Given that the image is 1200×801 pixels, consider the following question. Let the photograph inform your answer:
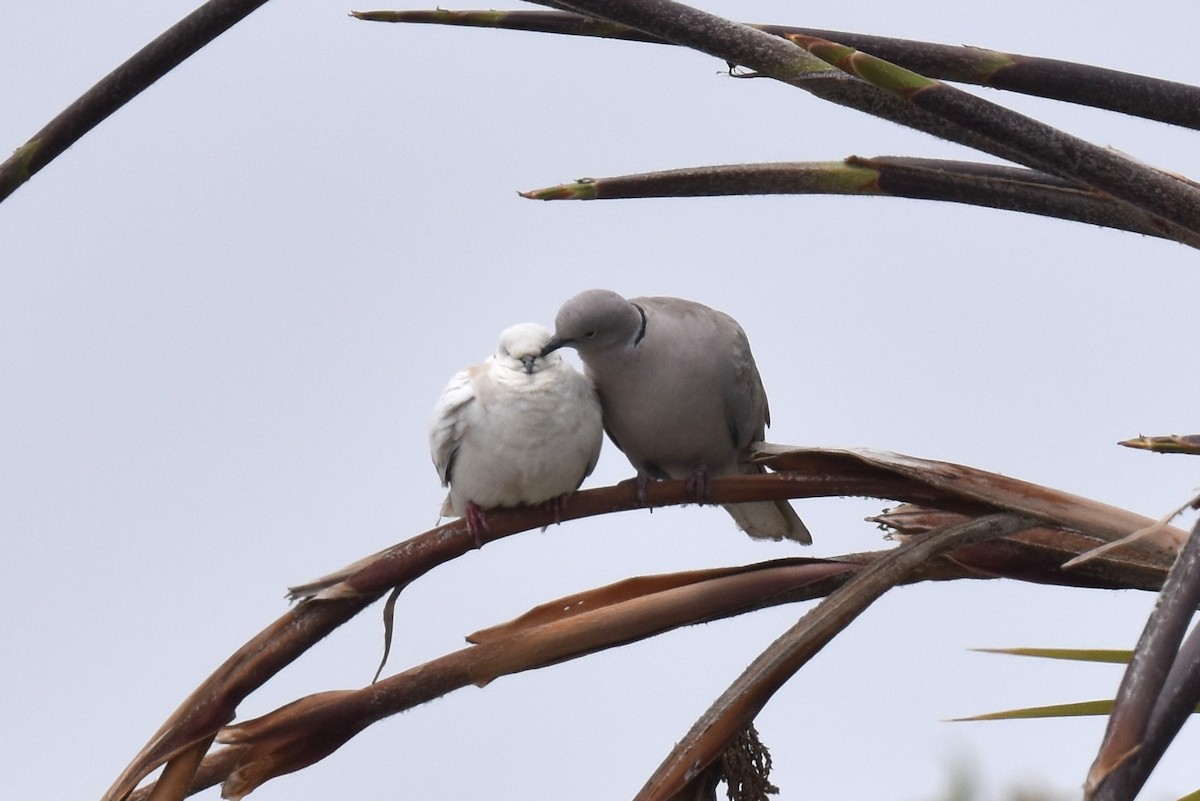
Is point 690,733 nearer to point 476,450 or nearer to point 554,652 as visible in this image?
point 554,652

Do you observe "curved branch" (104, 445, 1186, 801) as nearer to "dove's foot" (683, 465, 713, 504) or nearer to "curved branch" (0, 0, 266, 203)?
"dove's foot" (683, 465, 713, 504)

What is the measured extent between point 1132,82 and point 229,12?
147cm

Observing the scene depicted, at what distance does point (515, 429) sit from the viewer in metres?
3.89

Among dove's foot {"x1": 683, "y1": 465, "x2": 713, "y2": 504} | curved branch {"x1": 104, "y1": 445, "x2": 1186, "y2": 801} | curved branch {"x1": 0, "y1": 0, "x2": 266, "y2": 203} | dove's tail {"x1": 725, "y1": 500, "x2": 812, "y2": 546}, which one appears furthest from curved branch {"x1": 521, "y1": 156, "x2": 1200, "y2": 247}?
dove's tail {"x1": 725, "y1": 500, "x2": 812, "y2": 546}

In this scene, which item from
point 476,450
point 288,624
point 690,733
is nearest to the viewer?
point 690,733

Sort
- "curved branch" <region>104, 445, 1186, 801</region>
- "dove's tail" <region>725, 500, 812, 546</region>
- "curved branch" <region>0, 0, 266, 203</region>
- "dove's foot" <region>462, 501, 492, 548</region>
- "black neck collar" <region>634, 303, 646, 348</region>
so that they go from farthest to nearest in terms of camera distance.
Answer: "dove's tail" <region>725, 500, 812, 546</region> → "black neck collar" <region>634, 303, 646, 348</region> → "dove's foot" <region>462, 501, 492, 548</region> → "curved branch" <region>104, 445, 1186, 801</region> → "curved branch" <region>0, 0, 266, 203</region>

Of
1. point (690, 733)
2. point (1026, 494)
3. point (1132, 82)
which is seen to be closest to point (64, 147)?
point (690, 733)

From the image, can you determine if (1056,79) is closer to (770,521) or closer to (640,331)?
(640,331)

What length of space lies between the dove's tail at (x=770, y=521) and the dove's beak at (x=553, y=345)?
669 mm

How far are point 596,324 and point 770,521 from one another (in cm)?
80

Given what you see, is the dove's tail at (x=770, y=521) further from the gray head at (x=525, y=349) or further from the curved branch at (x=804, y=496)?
the curved branch at (x=804, y=496)

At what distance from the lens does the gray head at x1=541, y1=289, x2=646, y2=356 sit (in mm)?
4090

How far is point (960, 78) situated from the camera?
2.64 meters

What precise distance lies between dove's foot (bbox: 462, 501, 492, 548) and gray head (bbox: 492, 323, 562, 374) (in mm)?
412
